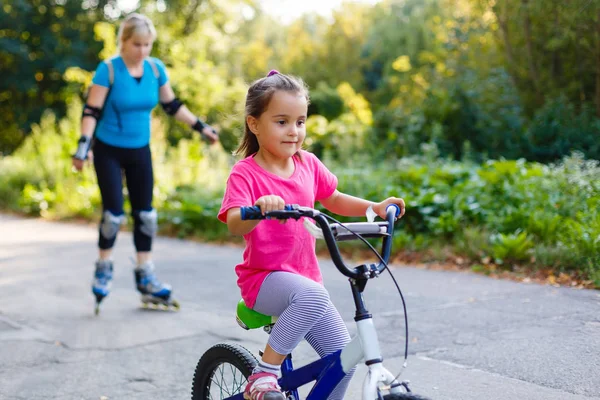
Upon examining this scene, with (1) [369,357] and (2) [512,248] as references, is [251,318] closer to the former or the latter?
(1) [369,357]

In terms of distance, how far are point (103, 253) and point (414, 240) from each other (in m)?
3.27

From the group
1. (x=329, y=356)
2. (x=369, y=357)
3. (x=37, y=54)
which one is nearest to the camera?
(x=369, y=357)

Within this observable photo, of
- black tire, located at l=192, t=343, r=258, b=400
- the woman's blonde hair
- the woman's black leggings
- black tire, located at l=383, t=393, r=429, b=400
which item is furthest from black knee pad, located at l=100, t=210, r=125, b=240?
black tire, located at l=383, t=393, r=429, b=400

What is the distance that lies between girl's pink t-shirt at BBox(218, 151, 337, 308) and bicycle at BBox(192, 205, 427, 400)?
0.18m

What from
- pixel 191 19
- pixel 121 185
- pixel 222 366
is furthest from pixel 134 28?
pixel 191 19

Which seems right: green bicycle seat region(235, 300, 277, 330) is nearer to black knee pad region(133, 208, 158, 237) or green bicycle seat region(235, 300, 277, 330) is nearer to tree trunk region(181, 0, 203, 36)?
black knee pad region(133, 208, 158, 237)

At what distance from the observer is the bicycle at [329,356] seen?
225 cm

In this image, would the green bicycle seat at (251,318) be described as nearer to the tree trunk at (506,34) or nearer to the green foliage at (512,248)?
the green foliage at (512,248)

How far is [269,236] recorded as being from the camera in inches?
106

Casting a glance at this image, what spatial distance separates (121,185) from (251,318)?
303 centimetres

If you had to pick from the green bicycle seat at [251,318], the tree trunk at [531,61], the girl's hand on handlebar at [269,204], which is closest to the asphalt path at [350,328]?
the green bicycle seat at [251,318]

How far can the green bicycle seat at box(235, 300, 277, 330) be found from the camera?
2793 mm

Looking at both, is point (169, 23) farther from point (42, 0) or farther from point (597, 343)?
point (597, 343)

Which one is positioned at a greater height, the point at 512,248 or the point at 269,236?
the point at 269,236
